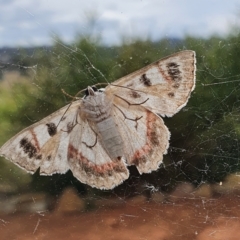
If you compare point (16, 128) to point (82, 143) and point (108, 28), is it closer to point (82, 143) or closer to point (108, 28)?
point (82, 143)

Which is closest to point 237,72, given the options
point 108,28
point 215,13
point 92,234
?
point 215,13

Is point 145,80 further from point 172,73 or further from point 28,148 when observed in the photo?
point 28,148

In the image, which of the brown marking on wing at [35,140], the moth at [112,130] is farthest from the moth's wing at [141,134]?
the brown marking on wing at [35,140]

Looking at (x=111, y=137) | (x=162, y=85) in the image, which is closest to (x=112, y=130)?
(x=111, y=137)

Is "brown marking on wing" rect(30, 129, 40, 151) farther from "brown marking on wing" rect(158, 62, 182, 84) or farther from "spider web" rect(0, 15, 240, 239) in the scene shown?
"brown marking on wing" rect(158, 62, 182, 84)

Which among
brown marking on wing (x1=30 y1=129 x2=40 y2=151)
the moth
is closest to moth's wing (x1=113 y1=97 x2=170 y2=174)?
the moth

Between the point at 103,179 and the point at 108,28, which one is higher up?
the point at 108,28

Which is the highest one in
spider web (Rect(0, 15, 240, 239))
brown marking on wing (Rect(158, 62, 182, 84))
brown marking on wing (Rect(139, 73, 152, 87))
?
brown marking on wing (Rect(158, 62, 182, 84))

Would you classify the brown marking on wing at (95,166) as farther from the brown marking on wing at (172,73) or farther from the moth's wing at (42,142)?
the brown marking on wing at (172,73)
